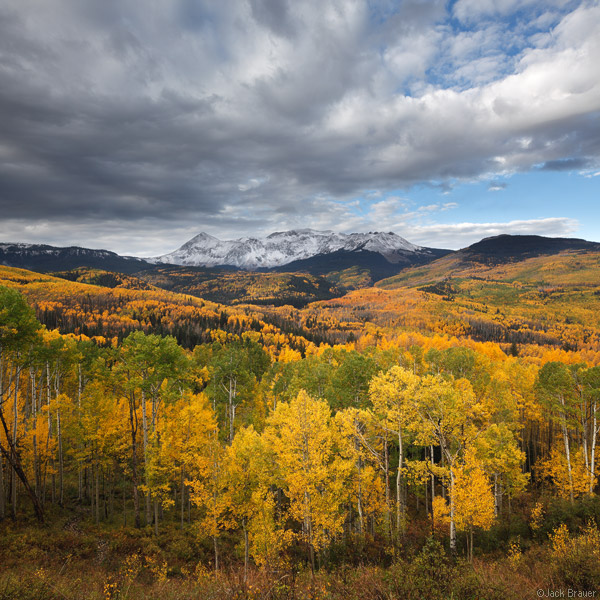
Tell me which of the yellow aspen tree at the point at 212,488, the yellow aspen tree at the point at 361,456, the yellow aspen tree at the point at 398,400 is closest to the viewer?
the yellow aspen tree at the point at 398,400

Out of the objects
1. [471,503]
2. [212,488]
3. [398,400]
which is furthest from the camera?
[212,488]

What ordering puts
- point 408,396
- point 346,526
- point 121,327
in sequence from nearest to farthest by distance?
point 408,396 → point 346,526 → point 121,327

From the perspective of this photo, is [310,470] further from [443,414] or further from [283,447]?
[443,414]

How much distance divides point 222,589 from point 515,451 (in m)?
30.3

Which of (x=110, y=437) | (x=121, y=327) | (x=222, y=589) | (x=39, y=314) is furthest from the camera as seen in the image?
(x=121, y=327)

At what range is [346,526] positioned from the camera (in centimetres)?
3016

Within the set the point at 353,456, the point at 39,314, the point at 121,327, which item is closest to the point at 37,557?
the point at 353,456

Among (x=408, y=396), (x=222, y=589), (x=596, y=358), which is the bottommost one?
(x=596, y=358)

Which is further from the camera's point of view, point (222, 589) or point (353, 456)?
point (353, 456)

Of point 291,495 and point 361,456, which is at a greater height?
point 361,456

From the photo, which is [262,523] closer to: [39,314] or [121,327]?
[121,327]

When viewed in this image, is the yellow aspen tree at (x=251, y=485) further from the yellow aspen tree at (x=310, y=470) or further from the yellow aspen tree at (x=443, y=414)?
the yellow aspen tree at (x=443, y=414)

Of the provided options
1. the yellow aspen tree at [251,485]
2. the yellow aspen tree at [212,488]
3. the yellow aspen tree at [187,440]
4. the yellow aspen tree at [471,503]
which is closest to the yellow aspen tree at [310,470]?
the yellow aspen tree at [251,485]

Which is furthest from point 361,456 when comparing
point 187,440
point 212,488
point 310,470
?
point 187,440
